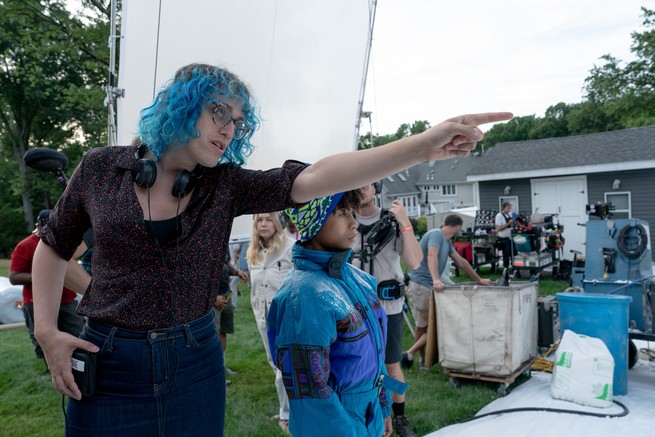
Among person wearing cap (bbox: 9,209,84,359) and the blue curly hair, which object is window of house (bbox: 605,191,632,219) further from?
the blue curly hair

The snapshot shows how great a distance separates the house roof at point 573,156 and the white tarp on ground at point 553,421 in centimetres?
1399

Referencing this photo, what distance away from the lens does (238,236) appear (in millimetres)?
5375

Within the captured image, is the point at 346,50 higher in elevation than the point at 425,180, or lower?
lower

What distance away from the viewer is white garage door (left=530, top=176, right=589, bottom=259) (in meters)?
16.7

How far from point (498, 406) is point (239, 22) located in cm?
438

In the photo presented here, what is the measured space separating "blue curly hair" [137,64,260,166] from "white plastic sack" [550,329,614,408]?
3989 millimetres

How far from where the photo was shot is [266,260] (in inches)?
169

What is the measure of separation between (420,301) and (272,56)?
10.8ft

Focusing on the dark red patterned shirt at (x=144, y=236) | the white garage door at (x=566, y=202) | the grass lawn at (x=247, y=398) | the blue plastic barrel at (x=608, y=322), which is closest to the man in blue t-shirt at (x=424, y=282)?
the grass lawn at (x=247, y=398)

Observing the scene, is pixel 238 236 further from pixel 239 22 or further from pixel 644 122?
pixel 644 122

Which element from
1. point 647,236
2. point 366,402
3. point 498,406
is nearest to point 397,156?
point 366,402

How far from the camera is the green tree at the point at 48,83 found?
12.5m

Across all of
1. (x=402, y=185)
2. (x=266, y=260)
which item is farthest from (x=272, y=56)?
(x=402, y=185)

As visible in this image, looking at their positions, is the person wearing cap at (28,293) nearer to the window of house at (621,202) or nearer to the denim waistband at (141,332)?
the denim waistband at (141,332)
